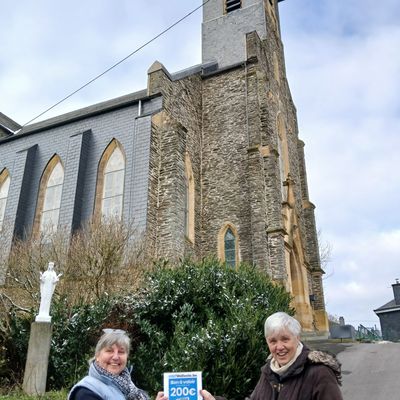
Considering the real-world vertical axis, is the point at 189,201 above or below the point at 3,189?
below

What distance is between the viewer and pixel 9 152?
886 inches

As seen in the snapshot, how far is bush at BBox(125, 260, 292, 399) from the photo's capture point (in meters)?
7.64

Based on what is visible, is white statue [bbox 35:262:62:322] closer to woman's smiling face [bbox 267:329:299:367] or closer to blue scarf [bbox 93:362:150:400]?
blue scarf [bbox 93:362:150:400]

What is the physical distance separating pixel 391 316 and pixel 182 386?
94.9 feet

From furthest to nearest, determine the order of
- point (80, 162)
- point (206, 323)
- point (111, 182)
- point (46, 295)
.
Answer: point (80, 162) → point (111, 182) → point (46, 295) → point (206, 323)

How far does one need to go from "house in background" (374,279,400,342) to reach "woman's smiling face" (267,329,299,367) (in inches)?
1073

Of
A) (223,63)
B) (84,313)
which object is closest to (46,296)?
(84,313)

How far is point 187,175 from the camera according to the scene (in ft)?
65.9

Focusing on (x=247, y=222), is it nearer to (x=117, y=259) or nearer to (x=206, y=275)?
(x=117, y=259)

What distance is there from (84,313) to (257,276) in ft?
13.8

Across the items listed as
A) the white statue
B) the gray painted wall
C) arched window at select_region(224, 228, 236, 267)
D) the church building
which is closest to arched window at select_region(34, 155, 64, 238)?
the church building

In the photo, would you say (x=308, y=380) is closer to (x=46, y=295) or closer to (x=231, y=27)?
(x=46, y=295)

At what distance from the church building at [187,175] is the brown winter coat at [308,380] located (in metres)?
12.9

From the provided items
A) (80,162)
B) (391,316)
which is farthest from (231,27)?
(391,316)
